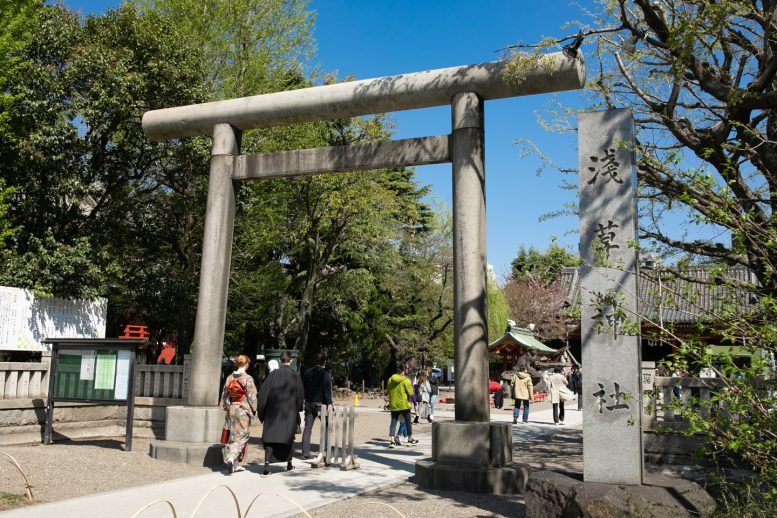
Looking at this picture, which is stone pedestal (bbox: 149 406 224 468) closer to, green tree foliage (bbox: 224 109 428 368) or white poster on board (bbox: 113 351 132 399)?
white poster on board (bbox: 113 351 132 399)

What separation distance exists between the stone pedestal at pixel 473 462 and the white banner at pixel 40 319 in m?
8.53

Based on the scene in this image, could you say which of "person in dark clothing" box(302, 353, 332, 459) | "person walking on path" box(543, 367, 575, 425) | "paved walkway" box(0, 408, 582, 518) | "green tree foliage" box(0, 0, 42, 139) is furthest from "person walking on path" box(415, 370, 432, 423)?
"green tree foliage" box(0, 0, 42, 139)

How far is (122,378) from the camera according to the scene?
33.8ft

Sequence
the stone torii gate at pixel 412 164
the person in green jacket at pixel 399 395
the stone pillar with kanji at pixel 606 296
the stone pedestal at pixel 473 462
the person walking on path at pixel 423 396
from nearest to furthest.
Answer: the stone pillar with kanji at pixel 606 296, the stone pedestal at pixel 473 462, the stone torii gate at pixel 412 164, the person in green jacket at pixel 399 395, the person walking on path at pixel 423 396

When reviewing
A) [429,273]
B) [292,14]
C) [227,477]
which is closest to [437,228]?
[429,273]

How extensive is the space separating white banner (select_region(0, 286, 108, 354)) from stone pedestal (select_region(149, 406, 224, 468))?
13.9 ft

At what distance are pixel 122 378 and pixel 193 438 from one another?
5.42 ft

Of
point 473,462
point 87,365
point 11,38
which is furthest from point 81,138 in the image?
point 473,462

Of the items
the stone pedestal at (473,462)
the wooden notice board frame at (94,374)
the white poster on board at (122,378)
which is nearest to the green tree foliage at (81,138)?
the wooden notice board frame at (94,374)

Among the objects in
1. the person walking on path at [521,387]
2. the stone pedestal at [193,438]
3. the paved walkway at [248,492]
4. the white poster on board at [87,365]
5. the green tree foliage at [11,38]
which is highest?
the green tree foliage at [11,38]

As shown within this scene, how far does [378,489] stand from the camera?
26.4 ft

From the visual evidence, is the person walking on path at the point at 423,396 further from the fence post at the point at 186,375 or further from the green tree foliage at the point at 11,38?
the green tree foliage at the point at 11,38

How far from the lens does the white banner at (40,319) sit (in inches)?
476

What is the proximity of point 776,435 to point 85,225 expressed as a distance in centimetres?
1495
